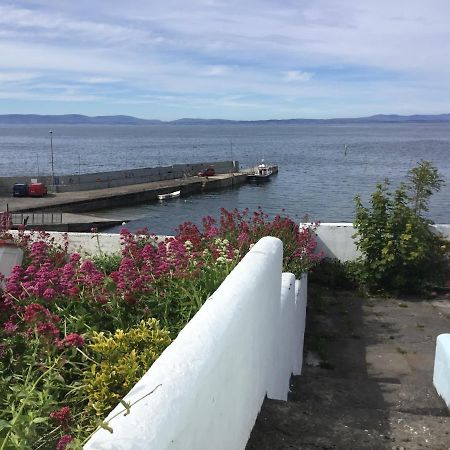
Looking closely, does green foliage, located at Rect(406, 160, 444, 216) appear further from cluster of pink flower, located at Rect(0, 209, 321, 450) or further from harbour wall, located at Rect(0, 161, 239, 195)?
harbour wall, located at Rect(0, 161, 239, 195)

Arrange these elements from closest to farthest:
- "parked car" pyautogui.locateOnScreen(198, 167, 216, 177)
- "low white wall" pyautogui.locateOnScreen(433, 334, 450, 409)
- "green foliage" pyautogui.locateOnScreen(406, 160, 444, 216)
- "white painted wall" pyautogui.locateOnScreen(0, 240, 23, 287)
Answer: "low white wall" pyautogui.locateOnScreen(433, 334, 450, 409), "white painted wall" pyautogui.locateOnScreen(0, 240, 23, 287), "green foliage" pyautogui.locateOnScreen(406, 160, 444, 216), "parked car" pyautogui.locateOnScreen(198, 167, 216, 177)

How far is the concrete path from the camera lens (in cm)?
397

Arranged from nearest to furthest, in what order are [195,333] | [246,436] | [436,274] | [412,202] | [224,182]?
[195,333] → [246,436] → [436,274] → [412,202] → [224,182]

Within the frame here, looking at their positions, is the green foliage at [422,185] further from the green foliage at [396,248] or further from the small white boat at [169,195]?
the small white boat at [169,195]

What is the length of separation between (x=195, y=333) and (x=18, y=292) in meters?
2.07

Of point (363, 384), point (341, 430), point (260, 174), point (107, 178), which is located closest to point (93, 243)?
point (363, 384)

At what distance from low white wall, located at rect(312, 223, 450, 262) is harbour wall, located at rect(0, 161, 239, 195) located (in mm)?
42943

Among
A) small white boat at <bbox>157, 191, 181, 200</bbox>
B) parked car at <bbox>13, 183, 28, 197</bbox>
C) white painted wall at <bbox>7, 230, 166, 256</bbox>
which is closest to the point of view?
white painted wall at <bbox>7, 230, 166, 256</bbox>

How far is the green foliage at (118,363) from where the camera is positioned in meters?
2.94

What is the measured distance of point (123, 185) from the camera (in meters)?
57.4

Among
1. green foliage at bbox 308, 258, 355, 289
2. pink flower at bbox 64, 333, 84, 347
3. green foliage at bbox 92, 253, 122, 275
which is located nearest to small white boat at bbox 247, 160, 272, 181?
green foliage at bbox 308, 258, 355, 289

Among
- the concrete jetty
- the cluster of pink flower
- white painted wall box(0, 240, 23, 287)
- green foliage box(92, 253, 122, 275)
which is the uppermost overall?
the cluster of pink flower

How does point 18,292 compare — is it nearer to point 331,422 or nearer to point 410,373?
point 331,422

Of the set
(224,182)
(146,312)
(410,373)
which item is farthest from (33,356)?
(224,182)
